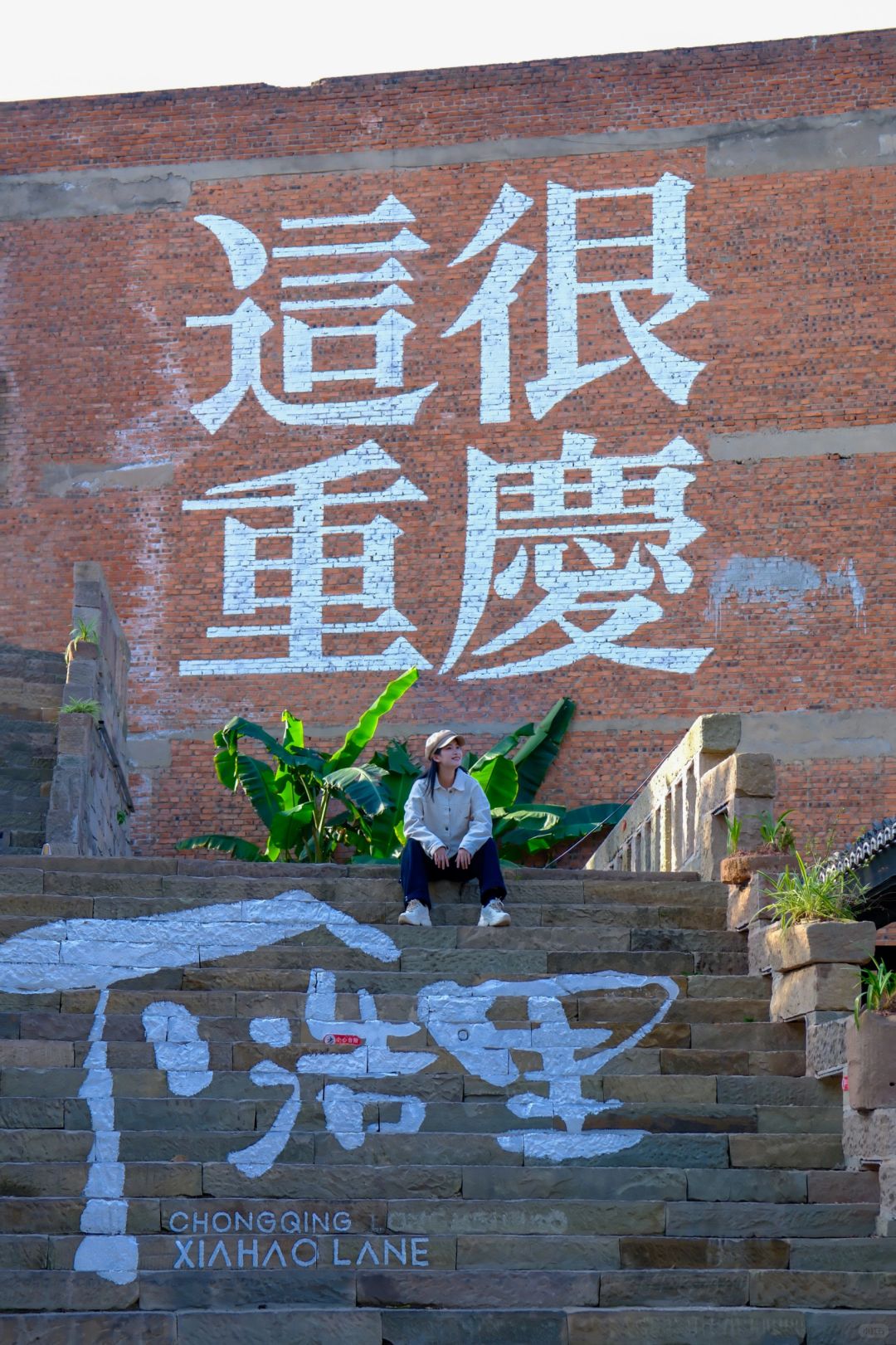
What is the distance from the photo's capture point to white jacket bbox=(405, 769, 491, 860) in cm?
1160

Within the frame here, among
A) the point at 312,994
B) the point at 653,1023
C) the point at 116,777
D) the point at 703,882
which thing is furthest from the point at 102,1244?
the point at 116,777

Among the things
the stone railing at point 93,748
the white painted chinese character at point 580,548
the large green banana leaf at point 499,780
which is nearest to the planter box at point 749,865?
the stone railing at point 93,748

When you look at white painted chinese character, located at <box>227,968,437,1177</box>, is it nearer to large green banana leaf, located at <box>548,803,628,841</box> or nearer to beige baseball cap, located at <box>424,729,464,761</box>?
beige baseball cap, located at <box>424,729,464,761</box>

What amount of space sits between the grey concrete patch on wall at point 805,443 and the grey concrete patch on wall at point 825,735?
263 cm

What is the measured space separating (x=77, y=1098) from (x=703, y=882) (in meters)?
3.98

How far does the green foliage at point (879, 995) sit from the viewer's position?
377 inches

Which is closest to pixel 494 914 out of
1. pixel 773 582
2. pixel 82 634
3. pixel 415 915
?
pixel 415 915

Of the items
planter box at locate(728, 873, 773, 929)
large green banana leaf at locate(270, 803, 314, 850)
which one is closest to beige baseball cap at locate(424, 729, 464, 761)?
planter box at locate(728, 873, 773, 929)

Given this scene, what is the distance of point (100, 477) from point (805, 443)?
7358mm

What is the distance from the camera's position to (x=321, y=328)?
2139 cm

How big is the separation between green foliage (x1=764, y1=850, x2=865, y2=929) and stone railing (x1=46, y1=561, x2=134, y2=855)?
236 inches

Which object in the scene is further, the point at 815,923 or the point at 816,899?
the point at 816,899

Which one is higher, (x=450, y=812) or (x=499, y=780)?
(x=499, y=780)

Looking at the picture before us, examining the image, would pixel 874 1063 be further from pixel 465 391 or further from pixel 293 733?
pixel 465 391
